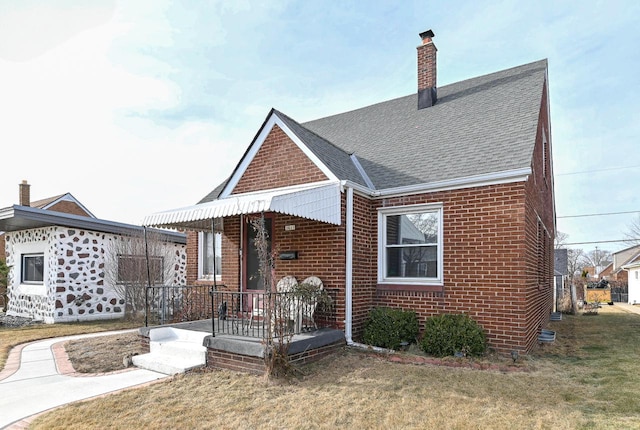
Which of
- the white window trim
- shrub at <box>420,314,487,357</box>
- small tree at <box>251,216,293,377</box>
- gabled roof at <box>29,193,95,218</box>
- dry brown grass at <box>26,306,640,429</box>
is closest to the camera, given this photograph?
dry brown grass at <box>26,306,640,429</box>

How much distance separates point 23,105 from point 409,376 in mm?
12328

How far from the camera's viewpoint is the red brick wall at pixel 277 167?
889cm

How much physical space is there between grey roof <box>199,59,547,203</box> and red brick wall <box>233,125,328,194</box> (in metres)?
0.38

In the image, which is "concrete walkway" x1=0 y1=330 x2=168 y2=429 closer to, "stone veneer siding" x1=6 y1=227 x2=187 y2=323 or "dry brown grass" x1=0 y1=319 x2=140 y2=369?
"dry brown grass" x1=0 y1=319 x2=140 y2=369

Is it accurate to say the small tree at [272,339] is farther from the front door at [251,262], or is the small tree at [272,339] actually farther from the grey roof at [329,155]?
the front door at [251,262]

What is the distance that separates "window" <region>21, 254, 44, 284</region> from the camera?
14.0 meters

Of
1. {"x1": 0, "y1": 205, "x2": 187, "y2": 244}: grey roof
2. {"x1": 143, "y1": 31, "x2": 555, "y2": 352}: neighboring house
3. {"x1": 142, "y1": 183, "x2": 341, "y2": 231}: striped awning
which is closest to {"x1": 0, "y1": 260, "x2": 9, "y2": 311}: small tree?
{"x1": 0, "y1": 205, "x2": 187, "y2": 244}: grey roof

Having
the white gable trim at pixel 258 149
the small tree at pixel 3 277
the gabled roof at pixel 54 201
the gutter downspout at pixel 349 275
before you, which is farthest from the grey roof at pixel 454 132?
the gabled roof at pixel 54 201

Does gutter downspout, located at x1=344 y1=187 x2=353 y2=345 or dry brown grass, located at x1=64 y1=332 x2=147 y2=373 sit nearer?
dry brown grass, located at x1=64 y1=332 x2=147 y2=373

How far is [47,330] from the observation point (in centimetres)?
1112

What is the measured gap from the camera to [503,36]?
Result: 1206cm

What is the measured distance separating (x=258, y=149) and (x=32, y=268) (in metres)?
10.9

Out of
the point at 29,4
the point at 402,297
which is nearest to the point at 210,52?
the point at 29,4

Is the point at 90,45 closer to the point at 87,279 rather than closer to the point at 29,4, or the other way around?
the point at 29,4
